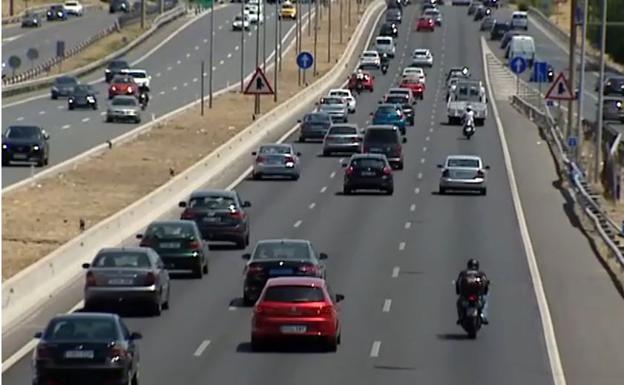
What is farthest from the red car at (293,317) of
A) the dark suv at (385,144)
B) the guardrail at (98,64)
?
the guardrail at (98,64)

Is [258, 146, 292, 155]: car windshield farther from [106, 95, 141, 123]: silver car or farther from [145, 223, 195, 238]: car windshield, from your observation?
[145, 223, 195, 238]: car windshield

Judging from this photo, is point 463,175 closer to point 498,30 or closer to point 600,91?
point 600,91

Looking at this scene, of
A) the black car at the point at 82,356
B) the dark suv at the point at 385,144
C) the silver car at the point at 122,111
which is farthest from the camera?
the silver car at the point at 122,111

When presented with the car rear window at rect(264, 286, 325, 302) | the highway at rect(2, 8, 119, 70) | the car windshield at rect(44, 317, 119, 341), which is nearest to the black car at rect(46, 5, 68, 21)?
the highway at rect(2, 8, 119, 70)

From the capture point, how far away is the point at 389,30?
518 feet

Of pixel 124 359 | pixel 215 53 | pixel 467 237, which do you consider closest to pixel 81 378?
pixel 124 359

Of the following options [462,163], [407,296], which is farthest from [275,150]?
[407,296]

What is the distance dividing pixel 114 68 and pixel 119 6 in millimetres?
59303

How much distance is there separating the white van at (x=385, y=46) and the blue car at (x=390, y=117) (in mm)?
51387

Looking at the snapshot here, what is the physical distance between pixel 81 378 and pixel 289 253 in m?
13.5

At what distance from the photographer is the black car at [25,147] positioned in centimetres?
6363

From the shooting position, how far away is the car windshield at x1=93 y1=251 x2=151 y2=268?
33.4m

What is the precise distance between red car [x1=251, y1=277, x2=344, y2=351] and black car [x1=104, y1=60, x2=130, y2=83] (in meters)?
85.7

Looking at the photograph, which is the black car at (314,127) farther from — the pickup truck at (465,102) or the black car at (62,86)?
the black car at (62,86)
